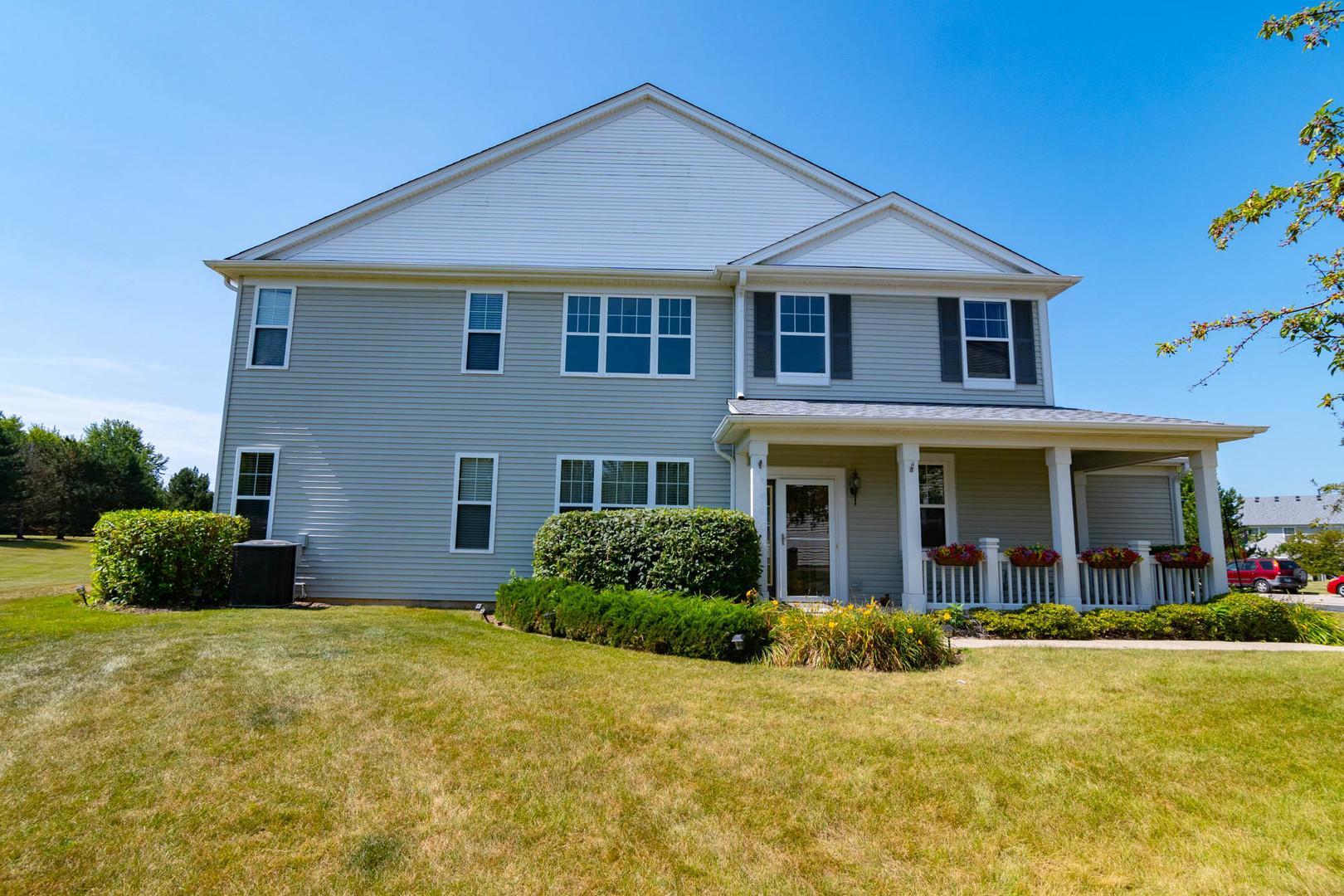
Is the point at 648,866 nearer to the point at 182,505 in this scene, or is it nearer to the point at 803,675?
the point at 803,675

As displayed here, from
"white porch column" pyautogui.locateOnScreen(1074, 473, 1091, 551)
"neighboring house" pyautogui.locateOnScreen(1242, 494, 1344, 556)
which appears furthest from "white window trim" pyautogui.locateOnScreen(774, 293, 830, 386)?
"neighboring house" pyautogui.locateOnScreen(1242, 494, 1344, 556)

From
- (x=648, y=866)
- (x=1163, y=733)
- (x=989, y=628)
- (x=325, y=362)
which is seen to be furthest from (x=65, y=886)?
(x=325, y=362)

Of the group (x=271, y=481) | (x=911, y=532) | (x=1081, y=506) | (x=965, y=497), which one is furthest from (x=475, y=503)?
(x=1081, y=506)

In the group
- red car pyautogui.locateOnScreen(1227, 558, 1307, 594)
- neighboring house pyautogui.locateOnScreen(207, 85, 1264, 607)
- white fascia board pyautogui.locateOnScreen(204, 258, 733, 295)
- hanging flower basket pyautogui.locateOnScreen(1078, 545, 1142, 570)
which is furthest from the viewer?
red car pyautogui.locateOnScreen(1227, 558, 1307, 594)

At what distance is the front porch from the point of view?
998cm

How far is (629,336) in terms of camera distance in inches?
485

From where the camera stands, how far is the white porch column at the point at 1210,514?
1016 centimetres

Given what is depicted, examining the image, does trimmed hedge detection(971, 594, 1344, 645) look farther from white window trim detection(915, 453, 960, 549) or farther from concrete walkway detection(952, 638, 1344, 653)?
white window trim detection(915, 453, 960, 549)

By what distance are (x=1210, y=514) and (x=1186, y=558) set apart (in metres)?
0.94

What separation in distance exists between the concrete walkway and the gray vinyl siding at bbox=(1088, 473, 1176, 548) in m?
4.28

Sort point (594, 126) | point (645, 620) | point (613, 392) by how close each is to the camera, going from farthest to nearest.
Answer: point (594, 126)
point (613, 392)
point (645, 620)

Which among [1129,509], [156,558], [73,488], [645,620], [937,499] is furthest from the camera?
[73,488]

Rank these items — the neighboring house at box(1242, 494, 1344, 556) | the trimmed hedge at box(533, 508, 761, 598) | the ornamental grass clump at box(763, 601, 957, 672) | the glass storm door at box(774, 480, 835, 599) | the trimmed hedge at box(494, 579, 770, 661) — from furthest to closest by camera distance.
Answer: the neighboring house at box(1242, 494, 1344, 556)
the glass storm door at box(774, 480, 835, 599)
the trimmed hedge at box(533, 508, 761, 598)
the trimmed hedge at box(494, 579, 770, 661)
the ornamental grass clump at box(763, 601, 957, 672)

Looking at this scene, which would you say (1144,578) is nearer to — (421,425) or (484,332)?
(484,332)
